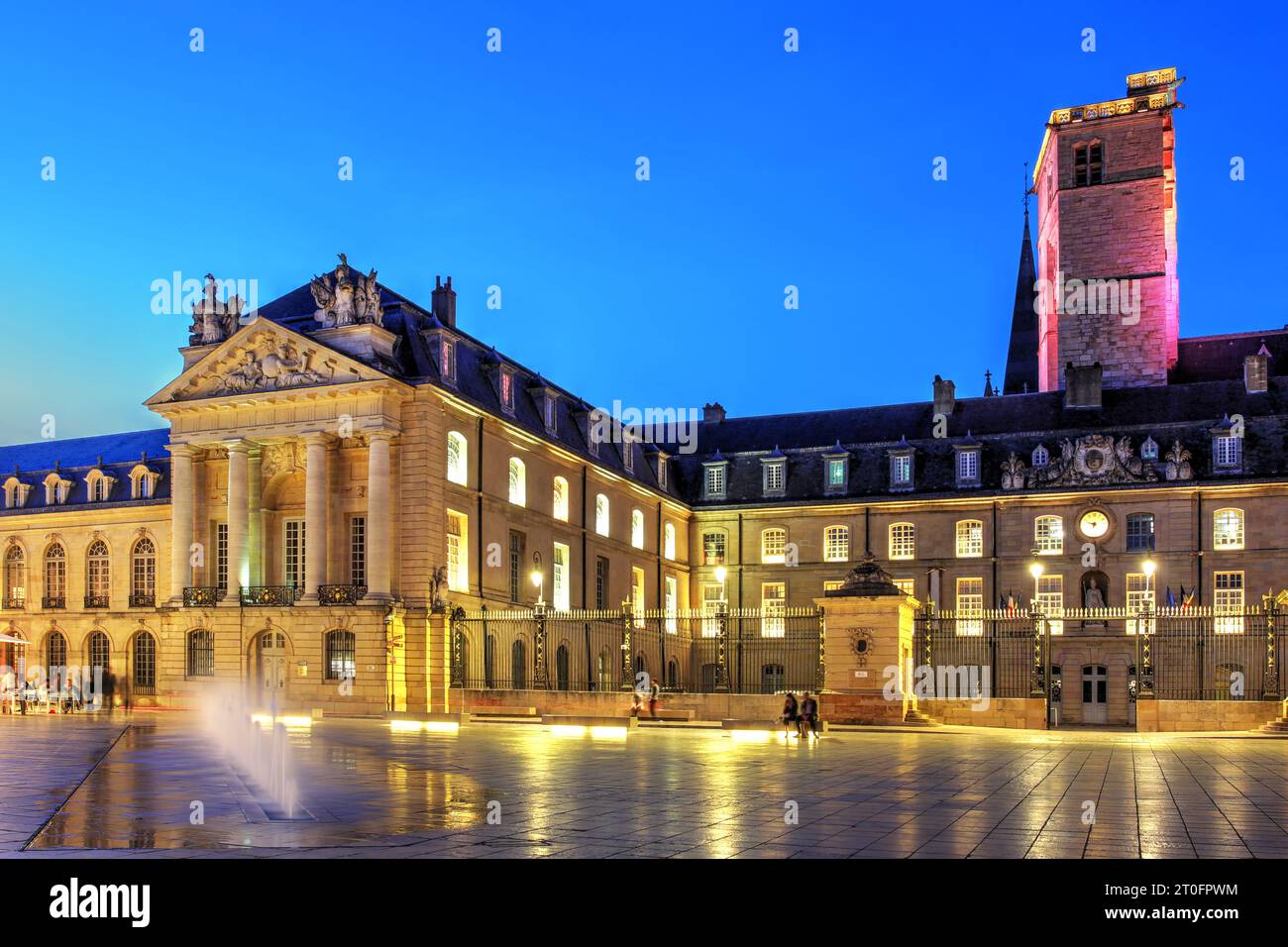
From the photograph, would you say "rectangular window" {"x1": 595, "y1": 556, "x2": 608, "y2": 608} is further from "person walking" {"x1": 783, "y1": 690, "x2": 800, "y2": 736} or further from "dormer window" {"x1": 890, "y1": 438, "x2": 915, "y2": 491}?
"person walking" {"x1": 783, "y1": 690, "x2": 800, "y2": 736}

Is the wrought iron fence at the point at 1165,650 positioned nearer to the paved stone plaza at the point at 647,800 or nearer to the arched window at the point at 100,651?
the paved stone plaza at the point at 647,800

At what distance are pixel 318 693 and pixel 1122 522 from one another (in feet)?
129

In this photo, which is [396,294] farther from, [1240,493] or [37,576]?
[1240,493]

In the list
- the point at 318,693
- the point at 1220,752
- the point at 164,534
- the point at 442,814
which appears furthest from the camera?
the point at 164,534

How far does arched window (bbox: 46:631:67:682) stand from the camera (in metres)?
61.0

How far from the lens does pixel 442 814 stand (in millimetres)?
14773

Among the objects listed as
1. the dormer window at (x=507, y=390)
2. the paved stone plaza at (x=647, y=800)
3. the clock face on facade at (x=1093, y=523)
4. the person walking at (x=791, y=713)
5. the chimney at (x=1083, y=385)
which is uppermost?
the chimney at (x=1083, y=385)

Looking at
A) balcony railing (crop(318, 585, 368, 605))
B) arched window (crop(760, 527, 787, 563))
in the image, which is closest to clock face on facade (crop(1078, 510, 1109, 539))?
arched window (crop(760, 527, 787, 563))

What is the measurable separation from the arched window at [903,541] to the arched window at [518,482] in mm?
22132

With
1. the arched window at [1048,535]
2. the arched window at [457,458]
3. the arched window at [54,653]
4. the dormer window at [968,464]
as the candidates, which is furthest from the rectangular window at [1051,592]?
the arched window at [54,653]

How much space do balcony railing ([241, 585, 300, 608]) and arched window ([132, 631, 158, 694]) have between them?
11.9m

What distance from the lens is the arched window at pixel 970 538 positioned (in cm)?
6750

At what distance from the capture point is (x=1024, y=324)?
106938 millimetres
